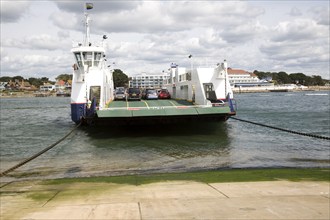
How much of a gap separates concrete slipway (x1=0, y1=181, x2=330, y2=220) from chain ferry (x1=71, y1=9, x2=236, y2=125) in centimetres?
1222

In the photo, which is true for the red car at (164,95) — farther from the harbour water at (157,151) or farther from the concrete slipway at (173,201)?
the concrete slipway at (173,201)

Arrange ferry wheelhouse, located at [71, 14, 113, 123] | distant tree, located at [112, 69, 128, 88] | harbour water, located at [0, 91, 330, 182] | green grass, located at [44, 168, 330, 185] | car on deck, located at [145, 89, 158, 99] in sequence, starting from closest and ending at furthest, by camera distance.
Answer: green grass, located at [44, 168, 330, 185], harbour water, located at [0, 91, 330, 182], ferry wheelhouse, located at [71, 14, 113, 123], car on deck, located at [145, 89, 158, 99], distant tree, located at [112, 69, 128, 88]

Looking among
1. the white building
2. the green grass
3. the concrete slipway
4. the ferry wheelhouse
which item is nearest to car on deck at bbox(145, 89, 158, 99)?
the ferry wheelhouse

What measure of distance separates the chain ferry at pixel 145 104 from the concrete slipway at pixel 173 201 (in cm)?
1222

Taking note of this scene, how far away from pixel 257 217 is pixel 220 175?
5.08m

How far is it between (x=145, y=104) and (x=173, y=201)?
72.7ft

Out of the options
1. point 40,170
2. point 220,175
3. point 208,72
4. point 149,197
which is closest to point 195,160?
point 220,175

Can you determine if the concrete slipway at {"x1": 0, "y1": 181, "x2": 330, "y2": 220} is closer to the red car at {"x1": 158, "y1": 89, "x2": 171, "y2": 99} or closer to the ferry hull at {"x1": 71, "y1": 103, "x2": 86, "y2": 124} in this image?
the ferry hull at {"x1": 71, "y1": 103, "x2": 86, "y2": 124}

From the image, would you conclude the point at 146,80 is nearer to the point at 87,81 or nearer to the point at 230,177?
the point at 87,81

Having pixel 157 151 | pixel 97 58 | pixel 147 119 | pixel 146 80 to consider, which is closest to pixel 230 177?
pixel 157 151

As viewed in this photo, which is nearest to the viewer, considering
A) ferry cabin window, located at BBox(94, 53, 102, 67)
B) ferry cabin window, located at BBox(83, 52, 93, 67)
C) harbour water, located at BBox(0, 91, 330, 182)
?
harbour water, located at BBox(0, 91, 330, 182)

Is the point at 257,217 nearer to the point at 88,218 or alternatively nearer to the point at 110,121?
the point at 88,218

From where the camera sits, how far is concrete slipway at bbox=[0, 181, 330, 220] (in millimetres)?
6742

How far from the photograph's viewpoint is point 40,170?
1499cm
